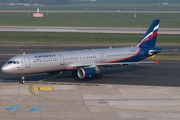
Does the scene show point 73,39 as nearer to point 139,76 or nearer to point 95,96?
point 139,76

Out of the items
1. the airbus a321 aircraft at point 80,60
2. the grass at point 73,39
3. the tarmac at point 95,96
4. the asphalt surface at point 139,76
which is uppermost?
the airbus a321 aircraft at point 80,60

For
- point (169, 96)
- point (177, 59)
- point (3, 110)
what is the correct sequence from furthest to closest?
point (177, 59), point (169, 96), point (3, 110)

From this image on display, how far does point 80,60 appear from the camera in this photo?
48.2 meters

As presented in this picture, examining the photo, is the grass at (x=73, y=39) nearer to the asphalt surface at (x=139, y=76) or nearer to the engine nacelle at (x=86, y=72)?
the asphalt surface at (x=139, y=76)

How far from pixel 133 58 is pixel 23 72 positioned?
828 inches

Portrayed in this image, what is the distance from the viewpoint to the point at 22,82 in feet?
145

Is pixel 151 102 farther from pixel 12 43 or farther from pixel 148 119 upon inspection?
pixel 12 43

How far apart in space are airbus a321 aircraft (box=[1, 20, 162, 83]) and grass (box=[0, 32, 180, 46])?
34167mm

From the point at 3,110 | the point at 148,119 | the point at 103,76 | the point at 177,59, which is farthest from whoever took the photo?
the point at 177,59

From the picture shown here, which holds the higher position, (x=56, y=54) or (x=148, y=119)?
(x=56, y=54)

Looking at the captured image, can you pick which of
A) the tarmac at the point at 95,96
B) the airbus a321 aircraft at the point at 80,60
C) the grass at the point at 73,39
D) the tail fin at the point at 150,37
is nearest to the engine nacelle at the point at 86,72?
the airbus a321 aircraft at the point at 80,60

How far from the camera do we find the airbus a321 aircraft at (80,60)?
141 feet

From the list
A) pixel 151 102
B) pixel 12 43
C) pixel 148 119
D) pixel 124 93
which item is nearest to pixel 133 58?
pixel 124 93

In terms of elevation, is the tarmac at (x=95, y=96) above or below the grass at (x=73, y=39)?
below
